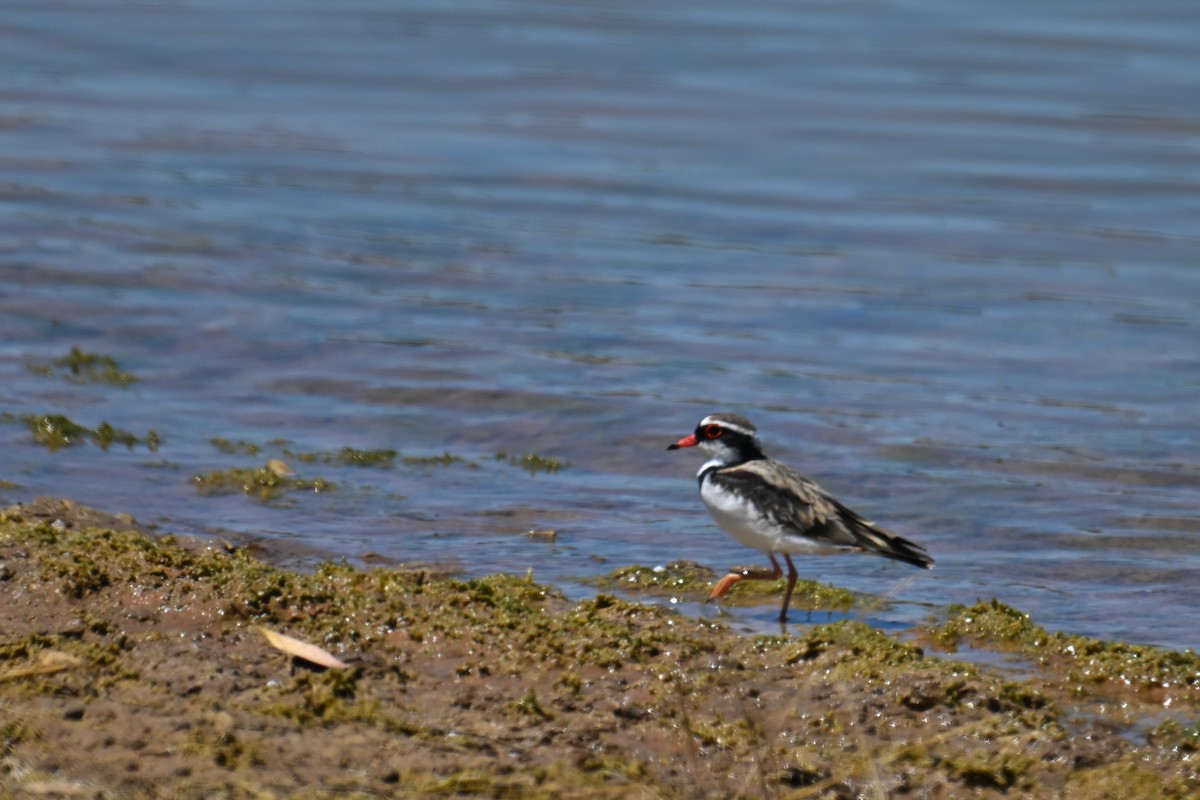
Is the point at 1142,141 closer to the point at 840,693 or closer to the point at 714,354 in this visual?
the point at 714,354

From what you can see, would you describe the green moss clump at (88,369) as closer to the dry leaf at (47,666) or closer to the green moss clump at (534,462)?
the green moss clump at (534,462)

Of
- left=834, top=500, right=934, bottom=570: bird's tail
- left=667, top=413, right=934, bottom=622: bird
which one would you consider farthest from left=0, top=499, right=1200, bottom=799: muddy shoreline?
left=667, top=413, right=934, bottom=622: bird

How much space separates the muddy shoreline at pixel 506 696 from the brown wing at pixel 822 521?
376 mm

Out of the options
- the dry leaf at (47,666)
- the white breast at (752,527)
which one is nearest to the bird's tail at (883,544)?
the white breast at (752,527)

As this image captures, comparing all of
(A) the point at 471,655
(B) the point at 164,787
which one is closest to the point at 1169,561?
(A) the point at 471,655

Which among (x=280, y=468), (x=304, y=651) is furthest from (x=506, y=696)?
(x=280, y=468)

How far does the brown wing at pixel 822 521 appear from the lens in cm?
720

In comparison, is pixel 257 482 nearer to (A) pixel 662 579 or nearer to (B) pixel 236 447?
(B) pixel 236 447

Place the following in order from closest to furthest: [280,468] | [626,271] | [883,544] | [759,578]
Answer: [883,544] < [759,578] < [280,468] < [626,271]

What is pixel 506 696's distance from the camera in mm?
5648

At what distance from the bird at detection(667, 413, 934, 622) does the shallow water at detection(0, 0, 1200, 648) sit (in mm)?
279

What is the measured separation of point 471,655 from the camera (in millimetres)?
6051

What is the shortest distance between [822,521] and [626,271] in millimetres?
7326

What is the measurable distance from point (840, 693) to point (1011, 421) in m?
5.71
